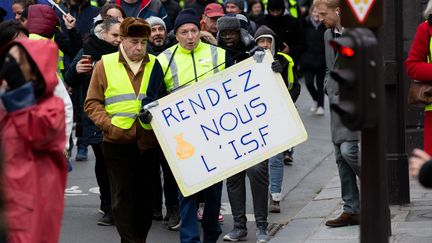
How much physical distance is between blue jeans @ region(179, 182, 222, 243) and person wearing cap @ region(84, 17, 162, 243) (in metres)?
0.28

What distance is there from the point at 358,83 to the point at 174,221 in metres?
4.40

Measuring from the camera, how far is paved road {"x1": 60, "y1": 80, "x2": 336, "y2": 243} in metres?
10.9

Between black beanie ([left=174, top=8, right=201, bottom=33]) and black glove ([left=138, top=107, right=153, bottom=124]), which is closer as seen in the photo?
black glove ([left=138, top=107, right=153, bottom=124])

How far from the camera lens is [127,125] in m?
9.55

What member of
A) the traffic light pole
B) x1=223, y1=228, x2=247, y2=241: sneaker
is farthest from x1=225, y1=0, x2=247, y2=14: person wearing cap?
the traffic light pole

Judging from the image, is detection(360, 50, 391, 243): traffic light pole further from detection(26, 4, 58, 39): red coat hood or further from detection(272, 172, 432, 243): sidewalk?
detection(26, 4, 58, 39): red coat hood

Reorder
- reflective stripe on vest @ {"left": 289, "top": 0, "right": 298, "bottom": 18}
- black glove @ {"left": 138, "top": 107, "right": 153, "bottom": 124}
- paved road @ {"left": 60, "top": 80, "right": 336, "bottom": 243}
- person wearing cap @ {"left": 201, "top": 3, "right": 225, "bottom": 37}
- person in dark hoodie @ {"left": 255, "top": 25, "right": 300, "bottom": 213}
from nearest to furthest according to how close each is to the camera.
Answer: black glove @ {"left": 138, "top": 107, "right": 153, "bottom": 124} < paved road @ {"left": 60, "top": 80, "right": 336, "bottom": 243} < person in dark hoodie @ {"left": 255, "top": 25, "right": 300, "bottom": 213} < person wearing cap @ {"left": 201, "top": 3, "right": 225, "bottom": 37} < reflective stripe on vest @ {"left": 289, "top": 0, "right": 298, "bottom": 18}

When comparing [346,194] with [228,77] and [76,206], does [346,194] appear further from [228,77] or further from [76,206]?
[76,206]

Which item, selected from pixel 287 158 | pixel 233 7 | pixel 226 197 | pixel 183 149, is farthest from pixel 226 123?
pixel 233 7

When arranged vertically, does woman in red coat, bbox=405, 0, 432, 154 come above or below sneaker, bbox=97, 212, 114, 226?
above

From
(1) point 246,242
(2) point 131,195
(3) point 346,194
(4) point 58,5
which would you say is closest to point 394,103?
(3) point 346,194

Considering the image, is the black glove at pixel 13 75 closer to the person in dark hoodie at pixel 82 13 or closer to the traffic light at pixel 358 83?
the traffic light at pixel 358 83

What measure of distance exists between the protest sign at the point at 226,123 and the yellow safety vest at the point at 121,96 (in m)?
0.17

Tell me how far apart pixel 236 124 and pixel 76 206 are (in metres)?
3.01
